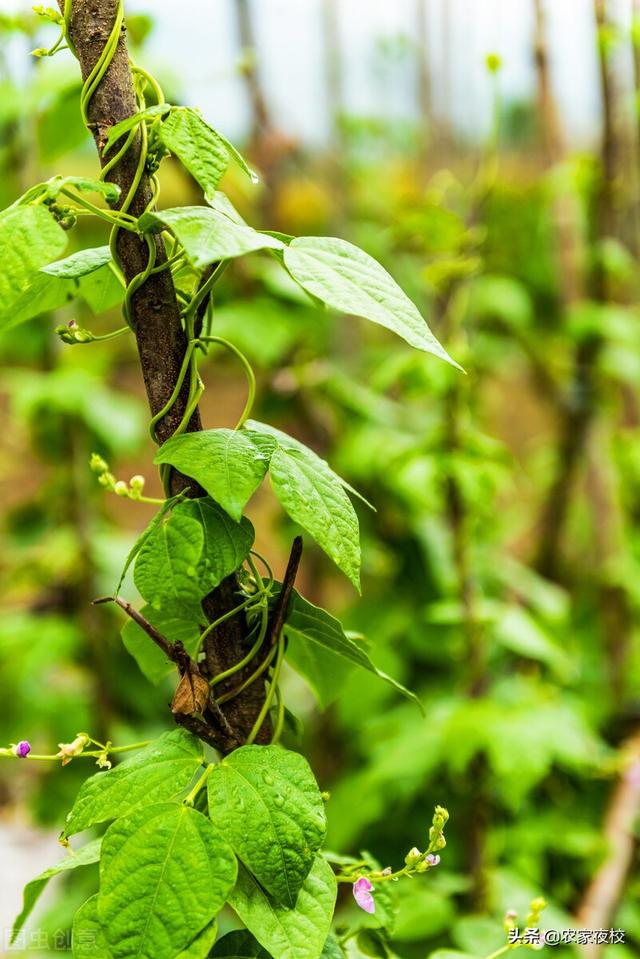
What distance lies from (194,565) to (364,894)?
19cm

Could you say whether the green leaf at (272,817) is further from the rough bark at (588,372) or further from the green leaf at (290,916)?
the rough bark at (588,372)

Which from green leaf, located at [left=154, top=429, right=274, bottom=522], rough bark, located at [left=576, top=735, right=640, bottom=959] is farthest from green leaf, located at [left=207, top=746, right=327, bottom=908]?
rough bark, located at [left=576, top=735, right=640, bottom=959]

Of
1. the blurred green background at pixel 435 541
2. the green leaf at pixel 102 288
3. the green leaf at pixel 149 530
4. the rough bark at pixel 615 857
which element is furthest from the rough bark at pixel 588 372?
the green leaf at pixel 149 530

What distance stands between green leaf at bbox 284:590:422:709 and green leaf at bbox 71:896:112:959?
16 centimetres

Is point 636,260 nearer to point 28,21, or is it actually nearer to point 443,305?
→ point 443,305

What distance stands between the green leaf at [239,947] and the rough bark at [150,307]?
86mm

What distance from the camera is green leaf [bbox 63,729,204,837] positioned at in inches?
15.2

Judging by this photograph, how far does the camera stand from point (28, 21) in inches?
43.9

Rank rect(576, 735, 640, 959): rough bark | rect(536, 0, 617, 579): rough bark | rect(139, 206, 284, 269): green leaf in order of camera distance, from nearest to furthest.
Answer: rect(139, 206, 284, 269): green leaf, rect(576, 735, 640, 959): rough bark, rect(536, 0, 617, 579): rough bark

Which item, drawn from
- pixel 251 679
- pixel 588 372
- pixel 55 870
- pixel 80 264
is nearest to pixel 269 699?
pixel 251 679

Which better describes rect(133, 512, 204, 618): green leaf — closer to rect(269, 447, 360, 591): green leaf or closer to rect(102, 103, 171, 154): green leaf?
rect(269, 447, 360, 591): green leaf

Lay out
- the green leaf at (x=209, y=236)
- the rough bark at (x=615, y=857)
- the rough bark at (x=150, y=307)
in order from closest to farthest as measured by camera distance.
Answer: the green leaf at (x=209, y=236) → the rough bark at (x=150, y=307) → the rough bark at (x=615, y=857)

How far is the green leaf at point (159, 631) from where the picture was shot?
17.4 inches

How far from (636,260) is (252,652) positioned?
4.87 ft
